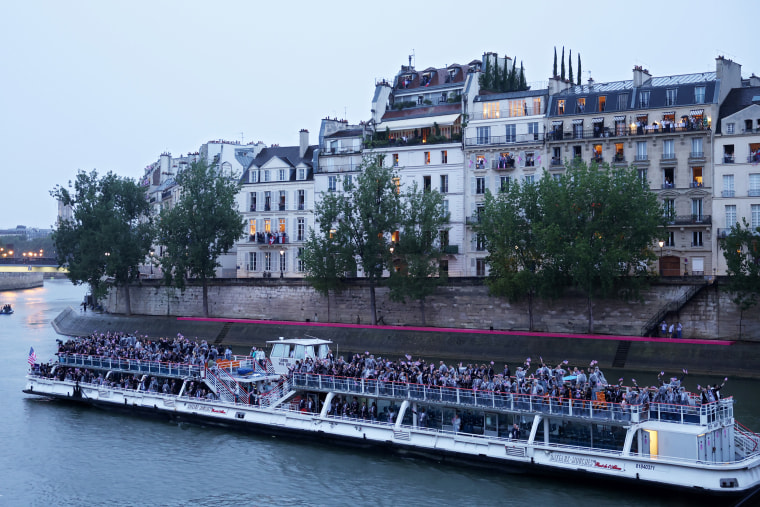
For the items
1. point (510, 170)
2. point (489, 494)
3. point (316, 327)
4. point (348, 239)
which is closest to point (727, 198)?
point (510, 170)

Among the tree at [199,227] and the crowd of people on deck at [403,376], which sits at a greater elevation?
the tree at [199,227]

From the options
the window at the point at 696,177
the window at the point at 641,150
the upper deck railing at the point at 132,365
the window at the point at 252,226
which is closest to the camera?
the upper deck railing at the point at 132,365

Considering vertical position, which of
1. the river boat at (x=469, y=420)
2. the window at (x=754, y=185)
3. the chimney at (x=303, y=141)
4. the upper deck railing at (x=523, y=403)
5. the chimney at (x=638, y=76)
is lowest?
the river boat at (x=469, y=420)

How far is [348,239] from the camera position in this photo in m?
67.8

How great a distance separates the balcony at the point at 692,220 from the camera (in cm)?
6153

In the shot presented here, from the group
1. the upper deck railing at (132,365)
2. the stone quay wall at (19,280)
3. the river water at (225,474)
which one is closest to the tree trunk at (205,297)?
the upper deck railing at (132,365)

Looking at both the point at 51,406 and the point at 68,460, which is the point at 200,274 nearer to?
the point at 51,406

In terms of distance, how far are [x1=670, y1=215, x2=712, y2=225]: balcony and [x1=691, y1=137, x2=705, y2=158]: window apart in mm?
4406

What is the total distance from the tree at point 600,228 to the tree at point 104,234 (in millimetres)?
42073

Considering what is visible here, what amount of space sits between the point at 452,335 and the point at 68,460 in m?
32.8

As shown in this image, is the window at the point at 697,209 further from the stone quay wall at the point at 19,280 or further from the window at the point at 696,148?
the stone quay wall at the point at 19,280

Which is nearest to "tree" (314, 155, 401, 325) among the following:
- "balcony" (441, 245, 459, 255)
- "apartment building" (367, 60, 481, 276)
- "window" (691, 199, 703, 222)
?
"apartment building" (367, 60, 481, 276)

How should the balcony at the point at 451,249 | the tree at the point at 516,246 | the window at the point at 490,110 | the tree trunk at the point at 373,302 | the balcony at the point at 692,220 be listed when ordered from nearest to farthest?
1. the tree at the point at 516,246
2. the balcony at the point at 692,220
3. the tree trunk at the point at 373,302
4. the balcony at the point at 451,249
5. the window at the point at 490,110

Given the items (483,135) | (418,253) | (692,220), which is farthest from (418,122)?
(692,220)
